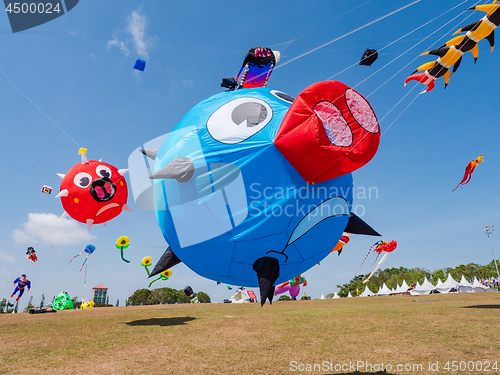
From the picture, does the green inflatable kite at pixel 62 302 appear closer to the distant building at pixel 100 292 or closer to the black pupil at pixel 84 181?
the black pupil at pixel 84 181

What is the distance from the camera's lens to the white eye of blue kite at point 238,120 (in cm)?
303

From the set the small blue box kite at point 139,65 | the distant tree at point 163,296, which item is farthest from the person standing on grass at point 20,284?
the distant tree at point 163,296

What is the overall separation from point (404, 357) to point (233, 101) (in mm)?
A: 13127

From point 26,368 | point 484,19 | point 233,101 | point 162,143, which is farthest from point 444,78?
point 26,368

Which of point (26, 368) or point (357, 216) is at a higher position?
point (357, 216)

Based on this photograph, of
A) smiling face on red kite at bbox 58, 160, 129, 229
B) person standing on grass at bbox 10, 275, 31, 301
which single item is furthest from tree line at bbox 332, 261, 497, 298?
smiling face on red kite at bbox 58, 160, 129, 229

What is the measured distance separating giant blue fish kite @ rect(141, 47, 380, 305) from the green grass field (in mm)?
9618

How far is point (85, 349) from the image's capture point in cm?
1380

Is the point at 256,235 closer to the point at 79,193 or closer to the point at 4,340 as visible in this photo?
the point at 79,193

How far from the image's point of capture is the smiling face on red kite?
5855mm

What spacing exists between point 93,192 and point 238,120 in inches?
166

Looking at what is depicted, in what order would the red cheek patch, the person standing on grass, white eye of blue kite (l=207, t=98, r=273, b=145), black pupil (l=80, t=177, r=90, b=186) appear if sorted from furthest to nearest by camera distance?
the person standing on grass → black pupil (l=80, t=177, r=90, b=186) → white eye of blue kite (l=207, t=98, r=273, b=145) → the red cheek patch

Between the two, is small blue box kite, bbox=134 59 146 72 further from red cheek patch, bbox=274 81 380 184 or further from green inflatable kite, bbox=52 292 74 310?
green inflatable kite, bbox=52 292 74 310

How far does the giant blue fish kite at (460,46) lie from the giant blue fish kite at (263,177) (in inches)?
22.9
